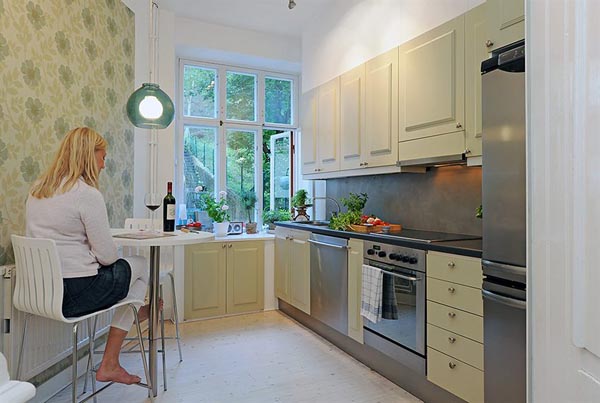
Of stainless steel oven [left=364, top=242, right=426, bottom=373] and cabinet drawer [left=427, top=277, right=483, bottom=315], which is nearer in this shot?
cabinet drawer [left=427, top=277, right=483, bottom=315]

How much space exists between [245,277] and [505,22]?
3201 millimetres

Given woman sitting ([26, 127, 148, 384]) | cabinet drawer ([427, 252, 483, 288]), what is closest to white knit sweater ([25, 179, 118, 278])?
woman sitting ([26, 127, 148, 384])

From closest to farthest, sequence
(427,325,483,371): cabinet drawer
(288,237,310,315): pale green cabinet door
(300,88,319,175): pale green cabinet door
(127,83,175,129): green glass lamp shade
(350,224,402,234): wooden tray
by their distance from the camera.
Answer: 1. (427,325,483,371): cabinet drawer
2. (127,83,175,129): green glass lamp shade
3. (350,224,402,234): wooden tray
4. (288,237,310,315): pale green cabinet door
5. (300,88,319,175): pale green cabinet door

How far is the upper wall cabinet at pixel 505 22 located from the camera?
5.57 feet

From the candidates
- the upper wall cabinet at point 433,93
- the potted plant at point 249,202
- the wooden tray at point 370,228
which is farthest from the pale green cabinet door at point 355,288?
the potted plant at point 249,202

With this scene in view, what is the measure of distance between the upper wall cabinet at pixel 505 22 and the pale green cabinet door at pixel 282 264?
261 centimetres

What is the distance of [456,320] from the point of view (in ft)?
6.81

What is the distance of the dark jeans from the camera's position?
77.1 inches

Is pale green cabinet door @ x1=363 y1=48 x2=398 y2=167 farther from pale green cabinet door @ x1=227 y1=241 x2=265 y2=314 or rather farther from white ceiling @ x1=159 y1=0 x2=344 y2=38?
pale green cabinet door @ x1=227 y1=241 x2=265 y2=314

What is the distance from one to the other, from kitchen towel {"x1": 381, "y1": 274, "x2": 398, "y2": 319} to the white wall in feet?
5.41

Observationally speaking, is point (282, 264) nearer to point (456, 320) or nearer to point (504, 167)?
point (456, 320)

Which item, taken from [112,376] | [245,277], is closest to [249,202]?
[245,277]

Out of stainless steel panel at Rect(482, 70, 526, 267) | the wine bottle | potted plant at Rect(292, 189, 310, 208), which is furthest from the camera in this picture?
potted plant at Rect(292, 189, 310, 208)

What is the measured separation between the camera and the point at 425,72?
8.61ft
